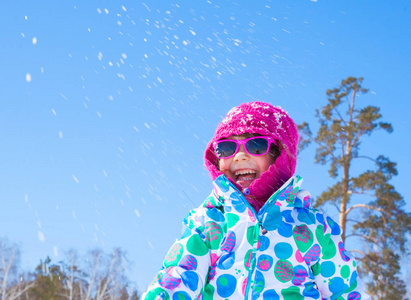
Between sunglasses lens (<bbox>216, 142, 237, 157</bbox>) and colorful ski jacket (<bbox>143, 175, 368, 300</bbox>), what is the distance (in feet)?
0.66

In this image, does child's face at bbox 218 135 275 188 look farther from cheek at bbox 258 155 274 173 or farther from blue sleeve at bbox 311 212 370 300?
blue sleeve at bbox 311 212 370 300

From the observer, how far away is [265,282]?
2471 mm

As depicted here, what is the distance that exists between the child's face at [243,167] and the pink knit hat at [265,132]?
0.22 feet

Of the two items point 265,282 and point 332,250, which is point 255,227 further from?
point 332,250

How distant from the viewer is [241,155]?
9.65 feet

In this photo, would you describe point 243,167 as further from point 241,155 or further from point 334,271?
point 334,271

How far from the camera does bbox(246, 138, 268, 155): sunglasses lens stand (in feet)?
9.63

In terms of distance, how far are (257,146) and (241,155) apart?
0.36ft

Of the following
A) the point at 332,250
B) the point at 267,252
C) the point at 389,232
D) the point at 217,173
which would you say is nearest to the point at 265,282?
the point at 267,252

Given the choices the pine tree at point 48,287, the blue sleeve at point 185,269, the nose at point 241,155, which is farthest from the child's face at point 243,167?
the pine tree at point 48,287

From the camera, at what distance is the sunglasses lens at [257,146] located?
2.94 meters

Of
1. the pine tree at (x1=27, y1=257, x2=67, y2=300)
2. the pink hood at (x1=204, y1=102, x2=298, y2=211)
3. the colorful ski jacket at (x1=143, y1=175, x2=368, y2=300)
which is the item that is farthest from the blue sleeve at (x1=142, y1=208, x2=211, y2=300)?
the pine tree at (x1=27, y1=257, x2=67, y2=300)

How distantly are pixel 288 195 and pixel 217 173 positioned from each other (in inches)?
18.0

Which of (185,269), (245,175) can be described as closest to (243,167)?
(245,175)
